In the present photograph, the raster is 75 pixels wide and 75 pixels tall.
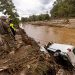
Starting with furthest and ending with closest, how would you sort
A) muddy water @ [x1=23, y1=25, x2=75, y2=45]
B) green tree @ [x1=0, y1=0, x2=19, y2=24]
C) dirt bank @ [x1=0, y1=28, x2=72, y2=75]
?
green tree @ [x1=0, y1=0, x2=19, y2=24] < muddy water @ [x1=23, y1=25, x2=75, y2=45] < dirt bank @ [x1=0, y1=28, x2=72, y2=75]

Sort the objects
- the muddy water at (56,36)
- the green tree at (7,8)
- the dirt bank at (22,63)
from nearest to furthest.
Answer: the dirt bank at (22,63) < the muddy water at (56,36) < the green tree at (7,8)

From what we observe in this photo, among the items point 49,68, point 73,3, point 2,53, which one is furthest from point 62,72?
point 73,3

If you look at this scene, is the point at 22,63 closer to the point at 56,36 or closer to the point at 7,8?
the point at 56,36

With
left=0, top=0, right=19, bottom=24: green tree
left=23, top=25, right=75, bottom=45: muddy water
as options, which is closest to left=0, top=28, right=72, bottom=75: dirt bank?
left=23, top=25, right=75, bottom=45: muddy water

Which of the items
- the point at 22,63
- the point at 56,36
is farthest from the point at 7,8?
the point at 22,63

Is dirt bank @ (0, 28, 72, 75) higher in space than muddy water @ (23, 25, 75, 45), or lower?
higher

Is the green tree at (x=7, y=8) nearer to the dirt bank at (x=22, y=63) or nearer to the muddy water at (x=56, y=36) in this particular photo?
the muddy water at (x=56, y=36)

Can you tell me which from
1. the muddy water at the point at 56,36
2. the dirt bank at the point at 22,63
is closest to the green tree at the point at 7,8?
the muddy water at the point at 56,36

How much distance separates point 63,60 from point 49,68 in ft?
8.07

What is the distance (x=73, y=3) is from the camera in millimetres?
73000

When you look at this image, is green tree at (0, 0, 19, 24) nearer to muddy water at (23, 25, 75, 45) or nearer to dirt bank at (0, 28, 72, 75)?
muddy water at (23, 25, 75, 45)

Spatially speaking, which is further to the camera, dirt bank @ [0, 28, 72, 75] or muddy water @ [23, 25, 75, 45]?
muddy water @ [23, 25, 75, 45]

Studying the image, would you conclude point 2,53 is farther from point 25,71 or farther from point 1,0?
point 1,0

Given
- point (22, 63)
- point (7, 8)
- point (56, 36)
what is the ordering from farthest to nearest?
1. point (7, 8)
2. point (56, 36)
3. point (22, 63)
